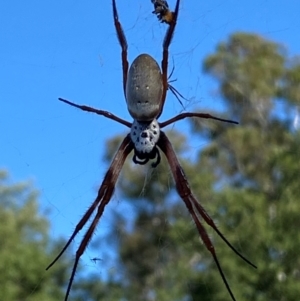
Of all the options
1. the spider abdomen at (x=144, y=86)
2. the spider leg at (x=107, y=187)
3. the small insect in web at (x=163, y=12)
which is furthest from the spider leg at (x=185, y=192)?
the small insect in web at (x=163, y=12)

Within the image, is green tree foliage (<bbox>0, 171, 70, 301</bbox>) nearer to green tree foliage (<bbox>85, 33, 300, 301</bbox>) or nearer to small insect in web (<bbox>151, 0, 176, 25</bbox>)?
green tree foliage (<bbox>85, 33, 300, 301</bbox>)

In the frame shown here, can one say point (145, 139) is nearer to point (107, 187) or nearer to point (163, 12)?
point (107, 187)

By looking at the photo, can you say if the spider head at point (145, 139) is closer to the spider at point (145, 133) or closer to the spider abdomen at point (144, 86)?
the spider at point (145, 133)

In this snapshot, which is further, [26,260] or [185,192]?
[26,260]

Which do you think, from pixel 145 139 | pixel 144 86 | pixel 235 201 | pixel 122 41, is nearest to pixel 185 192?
pixel 145 139

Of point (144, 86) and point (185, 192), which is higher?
point (144, 86)

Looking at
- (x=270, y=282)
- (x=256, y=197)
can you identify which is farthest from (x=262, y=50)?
(x=270, y=282)
